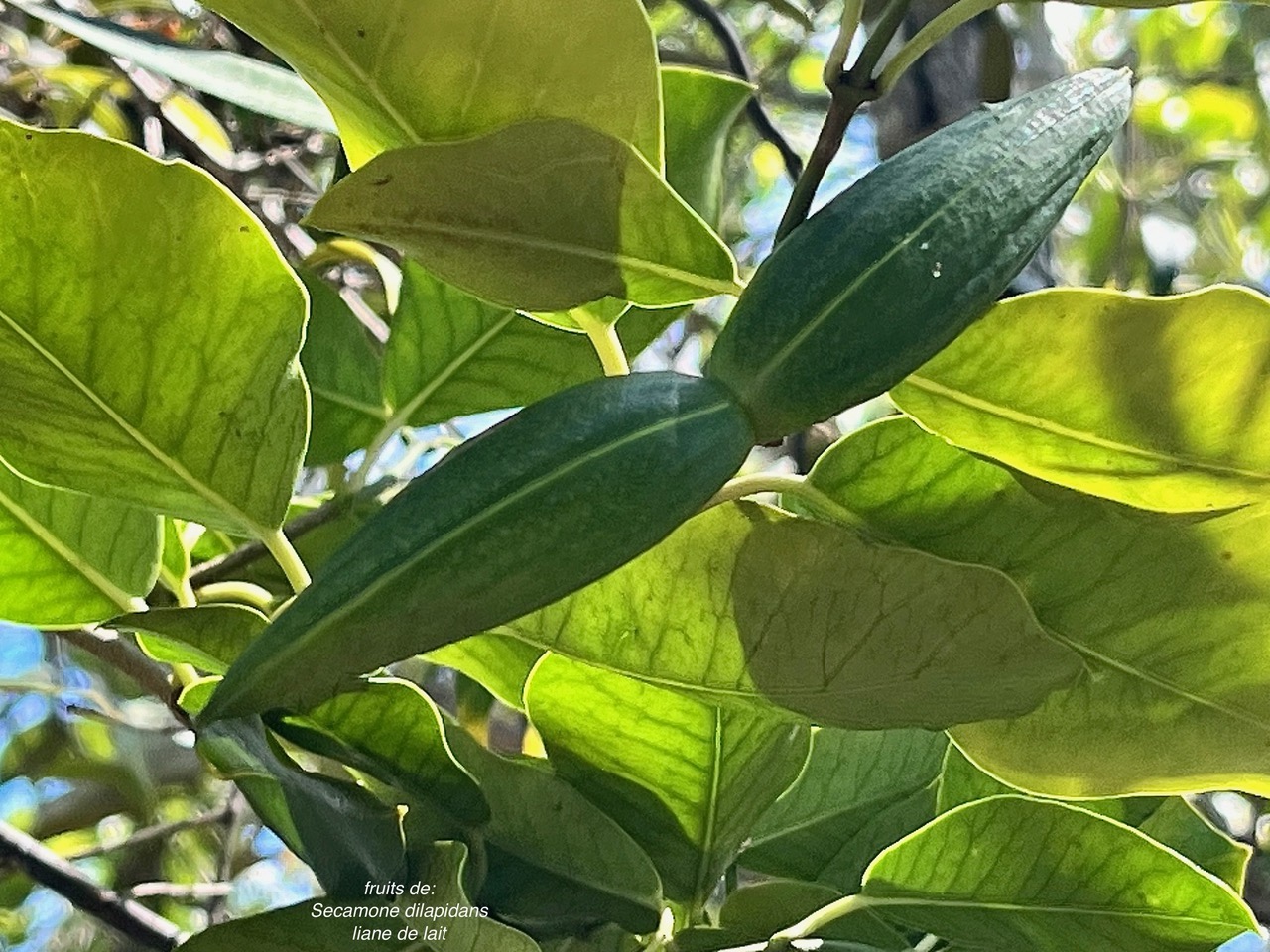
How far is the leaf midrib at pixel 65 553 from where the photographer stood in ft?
1.43

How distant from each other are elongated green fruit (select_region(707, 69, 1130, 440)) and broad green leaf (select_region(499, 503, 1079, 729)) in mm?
63

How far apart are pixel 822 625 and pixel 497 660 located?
0.13 metres

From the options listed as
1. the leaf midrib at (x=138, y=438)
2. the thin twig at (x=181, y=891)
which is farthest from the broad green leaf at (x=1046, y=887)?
the thin twig at (x=181, y=891)

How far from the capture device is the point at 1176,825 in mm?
471

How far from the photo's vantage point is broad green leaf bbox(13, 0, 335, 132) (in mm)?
504

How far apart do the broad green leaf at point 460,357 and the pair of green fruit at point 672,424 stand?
9.7 inches

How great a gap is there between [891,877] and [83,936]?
4.12 feet

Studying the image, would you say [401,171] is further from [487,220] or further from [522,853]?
[522,853]

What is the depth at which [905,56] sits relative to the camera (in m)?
0.39

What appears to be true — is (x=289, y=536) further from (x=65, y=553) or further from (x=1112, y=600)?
(x=1112, y=600)

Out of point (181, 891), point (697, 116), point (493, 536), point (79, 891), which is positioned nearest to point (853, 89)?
point (697, 116)

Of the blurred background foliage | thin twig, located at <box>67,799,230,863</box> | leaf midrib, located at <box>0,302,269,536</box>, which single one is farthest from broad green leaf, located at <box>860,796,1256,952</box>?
thin twig, located at <box>67,799,230,863</box>

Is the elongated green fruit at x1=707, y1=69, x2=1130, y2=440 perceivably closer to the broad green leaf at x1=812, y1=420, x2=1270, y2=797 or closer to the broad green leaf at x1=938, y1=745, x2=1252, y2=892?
the broad green leaf at x1=812, y1=420, x2=1270, y2=797

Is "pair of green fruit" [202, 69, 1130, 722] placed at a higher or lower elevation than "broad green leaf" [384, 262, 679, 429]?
higher
